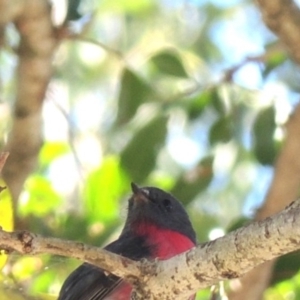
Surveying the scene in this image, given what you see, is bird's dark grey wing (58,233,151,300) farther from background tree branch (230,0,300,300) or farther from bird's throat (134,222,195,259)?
background tree branch (230,0,300,300)

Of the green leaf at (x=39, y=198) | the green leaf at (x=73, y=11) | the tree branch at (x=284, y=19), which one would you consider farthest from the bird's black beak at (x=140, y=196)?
the tree branch at (x=284, y=19)

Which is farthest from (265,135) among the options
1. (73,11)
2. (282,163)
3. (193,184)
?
(73,11)

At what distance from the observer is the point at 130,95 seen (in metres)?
3.82

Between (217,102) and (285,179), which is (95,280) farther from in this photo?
(217,102)

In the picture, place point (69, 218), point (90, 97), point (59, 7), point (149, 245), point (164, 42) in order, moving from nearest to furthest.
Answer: point (149, 245), point (69, 218), point (59, 7), point (164, 42), point (90, 97)

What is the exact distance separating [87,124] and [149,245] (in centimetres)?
328

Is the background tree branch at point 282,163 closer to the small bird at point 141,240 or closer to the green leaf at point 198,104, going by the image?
the small bird at point 141,240

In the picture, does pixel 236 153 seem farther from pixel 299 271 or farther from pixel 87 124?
pixel 299 271

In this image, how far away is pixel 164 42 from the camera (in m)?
6.59

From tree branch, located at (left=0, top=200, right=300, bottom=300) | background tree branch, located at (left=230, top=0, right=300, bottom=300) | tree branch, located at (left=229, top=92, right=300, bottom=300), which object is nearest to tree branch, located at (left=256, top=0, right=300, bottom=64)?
background tree branch, located at (left=230, top=0, right=300, bottom=300)

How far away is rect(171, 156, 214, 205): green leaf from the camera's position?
3881 millimetres

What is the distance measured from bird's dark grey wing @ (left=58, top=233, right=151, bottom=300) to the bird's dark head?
1.11ft

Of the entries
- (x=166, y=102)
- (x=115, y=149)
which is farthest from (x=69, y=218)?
(x=115, y=149)

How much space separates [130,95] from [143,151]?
10.6 inches
